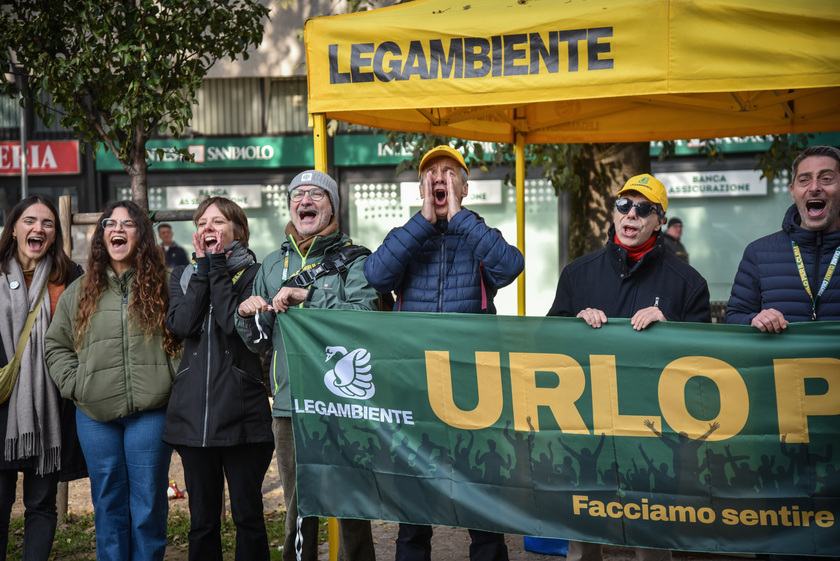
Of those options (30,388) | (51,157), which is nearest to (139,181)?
(30,388)

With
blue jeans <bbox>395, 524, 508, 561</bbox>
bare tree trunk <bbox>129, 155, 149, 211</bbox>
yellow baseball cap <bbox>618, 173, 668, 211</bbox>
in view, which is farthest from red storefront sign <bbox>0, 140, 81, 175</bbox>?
yellow baseball cap <bbox>618, 173, 668, 211</bbox>

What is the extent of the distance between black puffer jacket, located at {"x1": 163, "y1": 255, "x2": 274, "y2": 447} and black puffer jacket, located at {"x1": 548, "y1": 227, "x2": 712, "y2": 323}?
159cm

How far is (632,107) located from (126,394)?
395 centimetres

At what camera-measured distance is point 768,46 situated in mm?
3676

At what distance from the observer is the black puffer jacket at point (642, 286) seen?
3859mm

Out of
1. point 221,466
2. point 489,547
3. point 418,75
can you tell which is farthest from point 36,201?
point 489,547

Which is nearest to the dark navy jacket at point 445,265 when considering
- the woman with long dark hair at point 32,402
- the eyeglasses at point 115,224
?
the eyeglasses at point 115,224

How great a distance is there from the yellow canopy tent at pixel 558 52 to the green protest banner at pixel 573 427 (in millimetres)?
1063

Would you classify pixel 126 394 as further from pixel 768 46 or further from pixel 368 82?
pixel 768 46

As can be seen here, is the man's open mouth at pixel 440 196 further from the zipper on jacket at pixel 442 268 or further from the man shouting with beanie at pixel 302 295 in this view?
the man shouting with beanie at pixel 302 295

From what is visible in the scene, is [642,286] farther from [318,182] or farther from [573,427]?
[318,182]

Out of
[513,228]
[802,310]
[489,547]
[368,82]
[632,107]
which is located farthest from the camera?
[513,228]

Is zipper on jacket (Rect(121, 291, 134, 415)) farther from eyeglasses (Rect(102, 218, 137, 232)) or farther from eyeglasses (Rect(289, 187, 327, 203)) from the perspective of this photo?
eyeglasses (Rect(289, 187, 327, 203))

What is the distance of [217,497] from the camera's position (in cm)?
418
